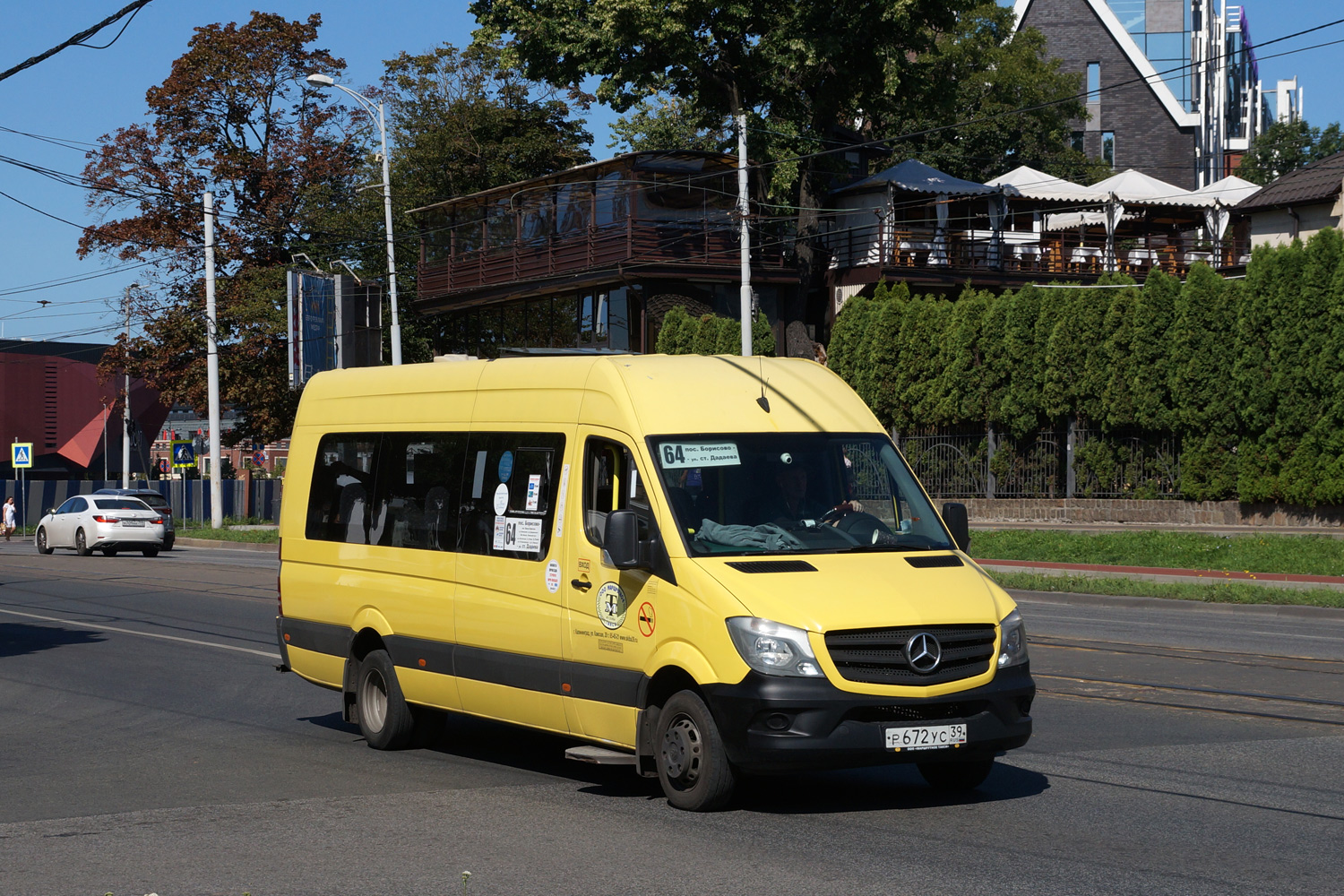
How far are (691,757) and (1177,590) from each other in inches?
585

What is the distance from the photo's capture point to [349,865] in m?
6.40

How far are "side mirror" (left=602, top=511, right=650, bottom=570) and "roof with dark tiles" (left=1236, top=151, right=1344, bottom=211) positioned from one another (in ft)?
134

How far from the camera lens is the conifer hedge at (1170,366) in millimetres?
27516

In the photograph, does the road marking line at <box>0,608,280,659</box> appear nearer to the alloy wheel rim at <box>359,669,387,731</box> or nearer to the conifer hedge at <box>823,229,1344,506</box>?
the alloy wheel rim at <box>359,669,387,731</box>

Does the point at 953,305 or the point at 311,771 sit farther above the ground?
the point at 953,305

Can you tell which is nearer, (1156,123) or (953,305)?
(953,305)

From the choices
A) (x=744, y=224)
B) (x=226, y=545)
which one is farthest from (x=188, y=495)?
(x=744, y=224)

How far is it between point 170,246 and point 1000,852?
5194cm

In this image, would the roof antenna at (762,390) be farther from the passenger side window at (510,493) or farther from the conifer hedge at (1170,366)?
the conifer hedge at (1170,366)

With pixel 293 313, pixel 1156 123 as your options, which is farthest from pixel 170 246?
pixel 1156 123

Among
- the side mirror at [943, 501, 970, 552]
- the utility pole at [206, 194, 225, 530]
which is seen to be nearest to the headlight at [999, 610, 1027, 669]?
the side mirror at [943, 501, 970, 552]

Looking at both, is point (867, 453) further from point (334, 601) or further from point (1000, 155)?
point (1000, 155)

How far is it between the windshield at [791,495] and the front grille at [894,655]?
768 mm

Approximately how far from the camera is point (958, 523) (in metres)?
8.27
